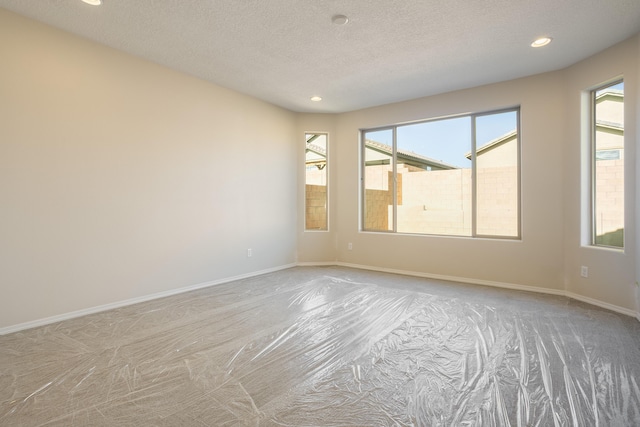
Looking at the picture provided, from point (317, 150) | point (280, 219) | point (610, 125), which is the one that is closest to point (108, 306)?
point (280, 219)

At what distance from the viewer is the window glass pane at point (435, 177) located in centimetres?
485

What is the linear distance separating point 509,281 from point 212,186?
13.8 feet

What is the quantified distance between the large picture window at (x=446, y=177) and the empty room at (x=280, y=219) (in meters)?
0.03

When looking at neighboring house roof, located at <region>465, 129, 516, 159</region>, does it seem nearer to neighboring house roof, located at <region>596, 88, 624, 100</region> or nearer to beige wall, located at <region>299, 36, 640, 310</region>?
beige wall, located at <region>299, 36, 640, 310</region>

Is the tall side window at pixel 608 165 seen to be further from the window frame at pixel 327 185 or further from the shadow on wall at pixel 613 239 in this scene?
the window frame at pixel 327 185

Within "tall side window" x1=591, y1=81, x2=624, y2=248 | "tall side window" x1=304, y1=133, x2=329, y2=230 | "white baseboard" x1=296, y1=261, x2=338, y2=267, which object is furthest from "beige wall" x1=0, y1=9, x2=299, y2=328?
"tall side window" x1=591, y1=81, x2=624, y2=248

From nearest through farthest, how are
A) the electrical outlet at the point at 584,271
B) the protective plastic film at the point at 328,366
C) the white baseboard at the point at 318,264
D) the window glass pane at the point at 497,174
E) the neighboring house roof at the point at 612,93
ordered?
the protective plastic film at the point at 328,366
the neighboring house roof at the point at 612,93
the electrical outlet at the point at 584,271
the window glass pane at the point at 497,174
the white baseboard at the point at 318,264

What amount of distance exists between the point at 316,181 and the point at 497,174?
2.91m

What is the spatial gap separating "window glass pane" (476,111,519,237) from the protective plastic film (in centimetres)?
131

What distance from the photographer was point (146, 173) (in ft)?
12.2

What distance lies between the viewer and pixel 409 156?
17.7ft

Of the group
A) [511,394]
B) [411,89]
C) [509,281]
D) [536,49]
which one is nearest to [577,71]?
[536,49]

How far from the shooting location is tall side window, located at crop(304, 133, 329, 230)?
5.94 m

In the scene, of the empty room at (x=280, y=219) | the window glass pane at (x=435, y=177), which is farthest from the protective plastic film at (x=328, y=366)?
the window glass pane at (x=435, y=177)
